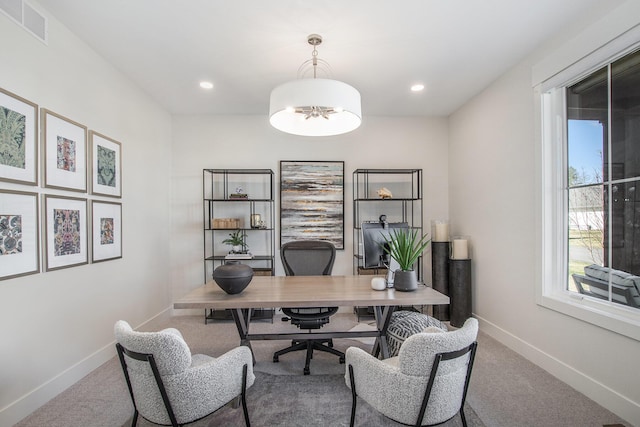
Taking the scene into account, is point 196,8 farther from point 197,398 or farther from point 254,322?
point 254,322

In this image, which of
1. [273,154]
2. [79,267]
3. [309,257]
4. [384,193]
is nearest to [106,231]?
[79,267]

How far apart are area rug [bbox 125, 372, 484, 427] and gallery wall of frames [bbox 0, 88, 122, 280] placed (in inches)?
50.7

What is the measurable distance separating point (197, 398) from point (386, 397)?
34.1 inches

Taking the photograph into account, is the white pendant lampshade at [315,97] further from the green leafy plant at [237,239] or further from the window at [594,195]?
the green leafy plant at [237,239]

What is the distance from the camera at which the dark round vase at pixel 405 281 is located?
2.34 metres

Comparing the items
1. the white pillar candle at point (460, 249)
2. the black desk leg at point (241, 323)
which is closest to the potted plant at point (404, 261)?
the black desk leg at point (241, 323)

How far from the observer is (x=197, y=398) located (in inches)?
60.2

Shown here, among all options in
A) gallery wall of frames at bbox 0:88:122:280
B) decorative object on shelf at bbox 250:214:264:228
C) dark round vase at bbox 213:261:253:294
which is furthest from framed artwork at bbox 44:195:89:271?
decorative object on shelf at bbox 250:214:264:228

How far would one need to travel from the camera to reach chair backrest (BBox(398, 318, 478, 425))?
1386mm

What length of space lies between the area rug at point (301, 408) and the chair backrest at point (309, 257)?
0.98 meters

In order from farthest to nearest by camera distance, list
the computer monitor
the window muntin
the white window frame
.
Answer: the computer monitor, the white window frame, the window muntin

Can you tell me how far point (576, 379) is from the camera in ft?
7.76

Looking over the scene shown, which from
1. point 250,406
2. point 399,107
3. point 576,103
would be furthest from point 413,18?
point 250,406

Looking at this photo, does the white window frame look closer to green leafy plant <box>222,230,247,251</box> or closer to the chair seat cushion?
the chair seat cushion
